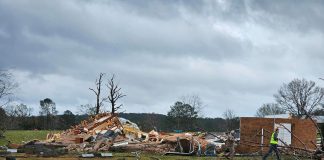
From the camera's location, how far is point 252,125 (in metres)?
34.5

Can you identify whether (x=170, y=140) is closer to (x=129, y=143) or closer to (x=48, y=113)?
(x=129, y=143)

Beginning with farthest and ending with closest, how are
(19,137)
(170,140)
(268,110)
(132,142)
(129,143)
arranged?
(268,110) < (19,137) < (132,142) < (170,140) < (129,143)

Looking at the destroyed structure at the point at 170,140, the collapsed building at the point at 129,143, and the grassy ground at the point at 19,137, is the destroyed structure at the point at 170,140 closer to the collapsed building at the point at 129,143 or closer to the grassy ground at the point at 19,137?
the collapsed building at the point at 129,143

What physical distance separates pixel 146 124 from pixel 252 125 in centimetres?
3932

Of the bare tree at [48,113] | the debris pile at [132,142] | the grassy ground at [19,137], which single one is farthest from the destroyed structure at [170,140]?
the bare tree at [48,113]

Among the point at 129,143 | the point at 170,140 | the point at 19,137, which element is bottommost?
the point at 19,137

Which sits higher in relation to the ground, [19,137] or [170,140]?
[170,140]

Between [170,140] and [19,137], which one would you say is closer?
[170,140]

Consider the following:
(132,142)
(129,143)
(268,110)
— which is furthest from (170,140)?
(268,110)

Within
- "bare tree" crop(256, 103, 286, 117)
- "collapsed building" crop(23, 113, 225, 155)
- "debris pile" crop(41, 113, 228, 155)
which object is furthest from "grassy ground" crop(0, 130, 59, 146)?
"bare tree" crop(256, 103, 286, 117)

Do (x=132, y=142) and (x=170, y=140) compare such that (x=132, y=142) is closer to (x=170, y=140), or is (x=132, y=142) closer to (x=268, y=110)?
(x=170, y=140)

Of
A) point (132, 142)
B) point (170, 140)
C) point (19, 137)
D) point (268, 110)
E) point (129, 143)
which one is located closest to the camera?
point (129, 143)

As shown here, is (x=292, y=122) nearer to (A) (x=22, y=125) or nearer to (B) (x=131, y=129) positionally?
(B) (x=131, y=129)

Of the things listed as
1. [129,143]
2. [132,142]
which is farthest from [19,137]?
[129,143]
